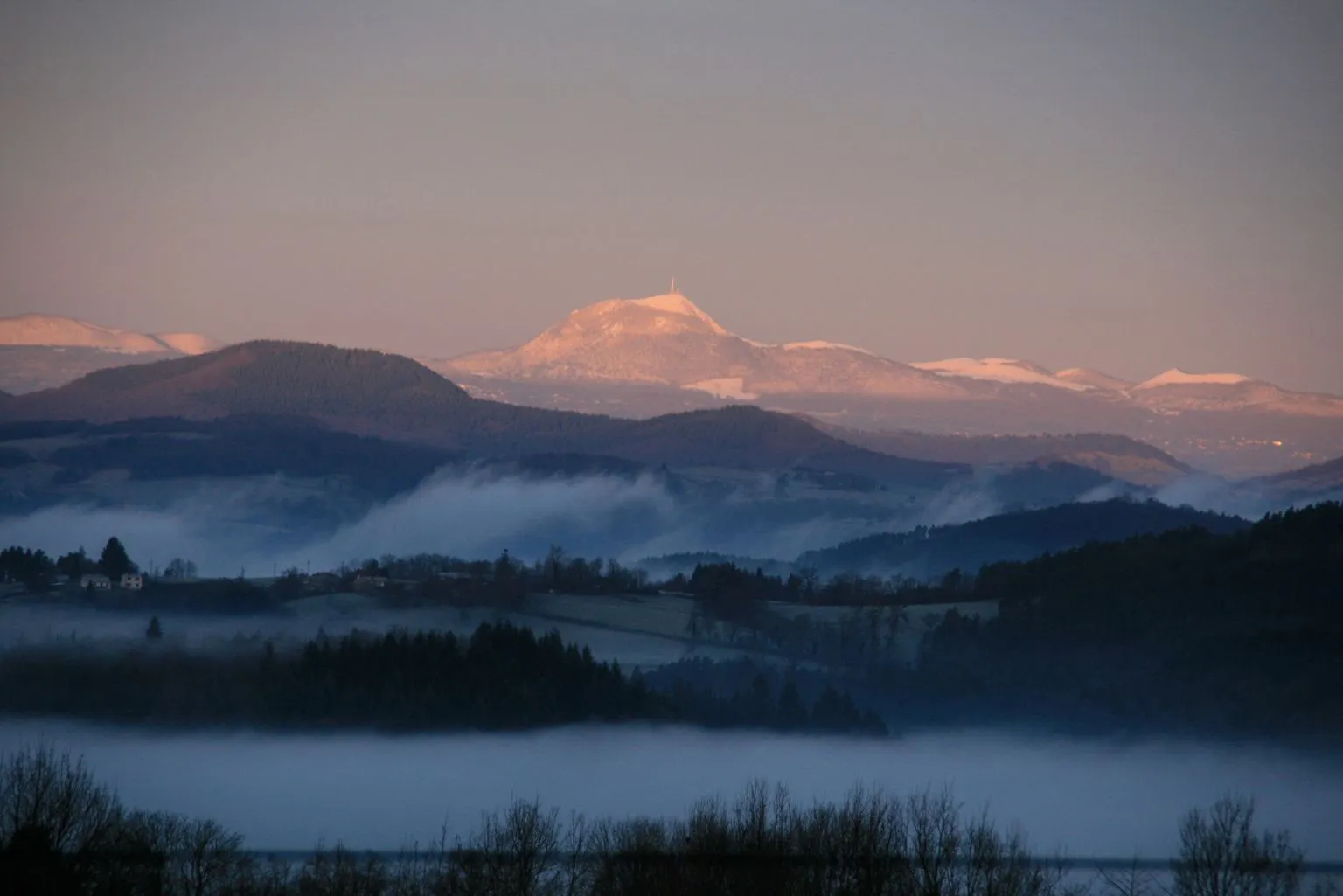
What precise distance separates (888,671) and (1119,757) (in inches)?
1141

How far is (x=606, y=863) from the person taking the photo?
3241 inches

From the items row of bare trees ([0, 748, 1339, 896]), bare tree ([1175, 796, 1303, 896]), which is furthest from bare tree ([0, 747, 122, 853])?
bare tree ([1175, 796, 1303, 896])

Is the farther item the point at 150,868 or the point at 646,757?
the point at 646,757

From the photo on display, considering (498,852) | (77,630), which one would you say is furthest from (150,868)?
(77,630)

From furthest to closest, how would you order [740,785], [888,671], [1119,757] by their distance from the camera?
[888,671] → [1119,757] → [740,785]

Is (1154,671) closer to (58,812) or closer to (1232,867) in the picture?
(1232,867)

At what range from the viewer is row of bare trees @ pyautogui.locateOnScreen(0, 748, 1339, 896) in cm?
7262

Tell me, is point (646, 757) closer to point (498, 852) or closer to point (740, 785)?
point (740, 785)

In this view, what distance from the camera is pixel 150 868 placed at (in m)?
72.9

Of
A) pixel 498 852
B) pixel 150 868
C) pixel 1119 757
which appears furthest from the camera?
pixel 1119 757

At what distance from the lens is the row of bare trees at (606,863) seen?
72.6 metres

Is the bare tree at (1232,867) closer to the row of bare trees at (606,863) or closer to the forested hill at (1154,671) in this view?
the row of bare trees at (606,863)

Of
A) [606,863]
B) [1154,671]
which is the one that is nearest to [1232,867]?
[606,863]

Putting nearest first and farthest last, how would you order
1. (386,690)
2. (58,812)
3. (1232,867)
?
(58,812), (1232,867), (386,690)
